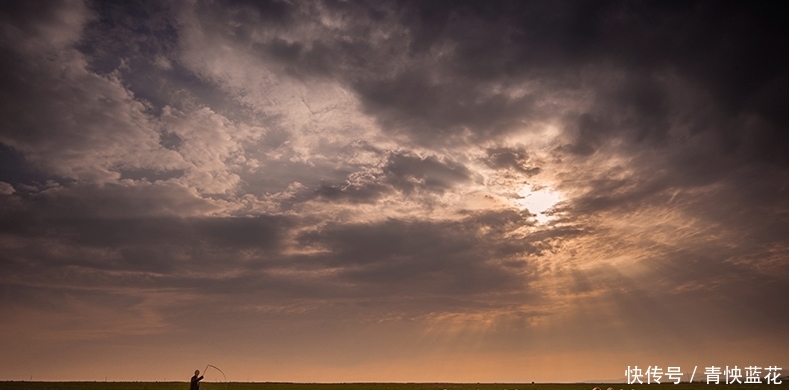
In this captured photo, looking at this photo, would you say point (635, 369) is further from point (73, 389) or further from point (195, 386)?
point (73, 389)

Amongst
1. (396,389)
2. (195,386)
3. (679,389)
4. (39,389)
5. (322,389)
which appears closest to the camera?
(195,386)


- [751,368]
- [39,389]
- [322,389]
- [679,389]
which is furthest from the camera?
[322,389]

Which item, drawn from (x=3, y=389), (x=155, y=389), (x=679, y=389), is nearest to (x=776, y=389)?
(x=679, y=389)

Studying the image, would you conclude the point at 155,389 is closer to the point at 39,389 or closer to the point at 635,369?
the point at 39,389

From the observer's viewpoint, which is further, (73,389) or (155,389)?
(155,389)

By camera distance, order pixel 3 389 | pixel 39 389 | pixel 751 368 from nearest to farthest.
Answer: pixel 39 389 < pixel 3 389 < pixel 751 368

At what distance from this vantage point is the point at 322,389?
349ft

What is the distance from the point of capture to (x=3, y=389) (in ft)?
205

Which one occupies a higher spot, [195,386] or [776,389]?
[195,386]

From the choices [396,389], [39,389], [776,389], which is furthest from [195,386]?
[776,389]

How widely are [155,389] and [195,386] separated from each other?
40961mm

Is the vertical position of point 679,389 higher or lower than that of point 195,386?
lower

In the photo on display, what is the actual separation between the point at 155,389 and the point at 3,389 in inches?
662

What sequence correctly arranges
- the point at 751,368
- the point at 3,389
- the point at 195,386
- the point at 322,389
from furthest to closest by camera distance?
the point at 322,389
the point at 751,368
the point at 3,389
the point at 195,386
